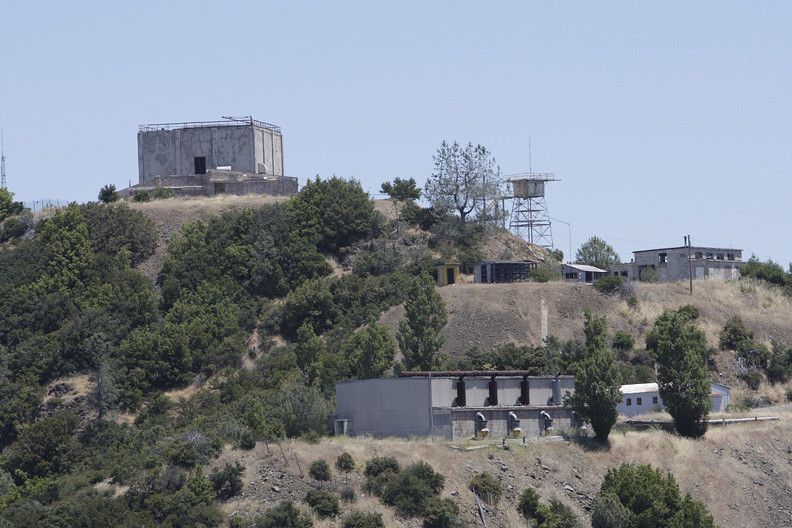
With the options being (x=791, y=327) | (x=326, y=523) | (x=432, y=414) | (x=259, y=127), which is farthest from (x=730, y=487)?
(x=259, y=127)

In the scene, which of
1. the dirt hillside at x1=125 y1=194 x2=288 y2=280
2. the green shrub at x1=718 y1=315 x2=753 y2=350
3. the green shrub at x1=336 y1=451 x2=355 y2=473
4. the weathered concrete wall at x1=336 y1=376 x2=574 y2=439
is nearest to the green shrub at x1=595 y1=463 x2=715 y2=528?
the weathered concrete wall at x1=336 y1=376 x2=574 y2=439

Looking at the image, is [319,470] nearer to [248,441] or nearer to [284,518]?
[284,518]

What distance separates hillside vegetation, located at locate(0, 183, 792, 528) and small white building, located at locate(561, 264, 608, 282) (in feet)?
4.94

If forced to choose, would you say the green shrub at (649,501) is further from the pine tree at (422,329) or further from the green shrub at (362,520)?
the pine tree at (422,329)

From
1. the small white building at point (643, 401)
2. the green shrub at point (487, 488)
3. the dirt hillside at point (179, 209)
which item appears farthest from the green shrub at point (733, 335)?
the dirt hillside at point (179, 209)

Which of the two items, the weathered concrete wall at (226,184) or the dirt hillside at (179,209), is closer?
the dirt hillside at (179,209)

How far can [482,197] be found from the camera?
99.2 m

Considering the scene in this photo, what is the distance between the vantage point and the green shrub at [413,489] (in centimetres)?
4912

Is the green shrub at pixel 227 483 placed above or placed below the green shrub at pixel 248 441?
below

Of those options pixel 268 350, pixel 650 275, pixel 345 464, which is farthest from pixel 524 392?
pixel 650 275

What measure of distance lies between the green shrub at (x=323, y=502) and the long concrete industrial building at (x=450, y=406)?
7916mm

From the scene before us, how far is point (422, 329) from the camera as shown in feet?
226

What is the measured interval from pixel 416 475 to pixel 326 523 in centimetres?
499

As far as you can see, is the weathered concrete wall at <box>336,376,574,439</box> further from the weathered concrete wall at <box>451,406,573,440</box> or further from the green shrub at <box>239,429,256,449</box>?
the green shrub at <box>239,429,256,449</box>
